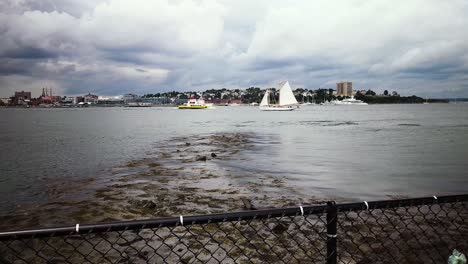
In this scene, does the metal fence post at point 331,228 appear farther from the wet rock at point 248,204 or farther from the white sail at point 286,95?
the white sail at point 286,95

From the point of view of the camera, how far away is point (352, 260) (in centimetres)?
643

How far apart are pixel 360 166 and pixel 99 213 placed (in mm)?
13748

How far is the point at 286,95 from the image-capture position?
139250mm

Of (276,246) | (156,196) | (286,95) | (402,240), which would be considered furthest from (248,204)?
(286,95)

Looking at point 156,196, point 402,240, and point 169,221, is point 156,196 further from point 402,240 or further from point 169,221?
point 169,221

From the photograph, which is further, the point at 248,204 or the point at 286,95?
the point at 286,95

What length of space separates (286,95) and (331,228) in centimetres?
13821

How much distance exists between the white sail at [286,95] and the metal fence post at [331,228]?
13019 cm

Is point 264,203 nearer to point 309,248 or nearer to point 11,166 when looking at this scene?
point 309,248

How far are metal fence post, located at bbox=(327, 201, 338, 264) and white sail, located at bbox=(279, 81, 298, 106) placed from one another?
427 feet

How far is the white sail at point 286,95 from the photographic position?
13441cm

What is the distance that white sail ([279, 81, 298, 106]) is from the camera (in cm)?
13441

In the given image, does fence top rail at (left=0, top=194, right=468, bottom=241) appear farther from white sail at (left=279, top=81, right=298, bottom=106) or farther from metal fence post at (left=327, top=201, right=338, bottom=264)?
white sail at (left=279, top=81, right=298, bottom=106)

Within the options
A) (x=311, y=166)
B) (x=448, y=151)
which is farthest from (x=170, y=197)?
(x=448, y=151)
